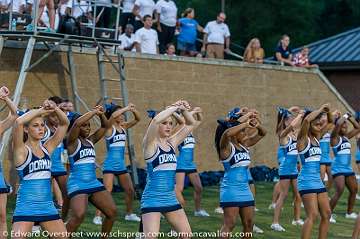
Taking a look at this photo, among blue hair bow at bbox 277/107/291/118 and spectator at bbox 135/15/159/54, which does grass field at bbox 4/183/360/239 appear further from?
spectator at bbox 135/15/159/54

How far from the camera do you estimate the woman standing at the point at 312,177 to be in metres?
11.7

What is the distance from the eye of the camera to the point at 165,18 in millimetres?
20812

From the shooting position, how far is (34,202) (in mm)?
9336

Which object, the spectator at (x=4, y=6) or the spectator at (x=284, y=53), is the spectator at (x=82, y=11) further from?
the spectator at (x=284, y=53)

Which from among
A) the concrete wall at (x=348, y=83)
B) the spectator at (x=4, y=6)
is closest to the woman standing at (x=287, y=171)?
the spectator at (x=4, y=6)

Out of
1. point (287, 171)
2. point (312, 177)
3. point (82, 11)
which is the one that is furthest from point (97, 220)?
point (82, 11)

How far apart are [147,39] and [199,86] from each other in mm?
1958

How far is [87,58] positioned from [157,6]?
3.40 m

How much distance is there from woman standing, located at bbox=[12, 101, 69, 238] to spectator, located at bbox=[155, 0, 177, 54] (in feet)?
37.6

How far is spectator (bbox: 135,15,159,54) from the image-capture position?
19125 mm

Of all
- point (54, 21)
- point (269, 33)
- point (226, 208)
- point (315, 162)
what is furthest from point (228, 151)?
point (269, 33)

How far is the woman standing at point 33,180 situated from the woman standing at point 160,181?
3.67ft

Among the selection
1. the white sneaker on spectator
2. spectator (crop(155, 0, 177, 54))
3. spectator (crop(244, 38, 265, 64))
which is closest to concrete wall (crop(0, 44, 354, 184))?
spectator (crop(244, 38, 265, 64))

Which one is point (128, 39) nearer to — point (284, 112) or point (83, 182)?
point (284, 112)
